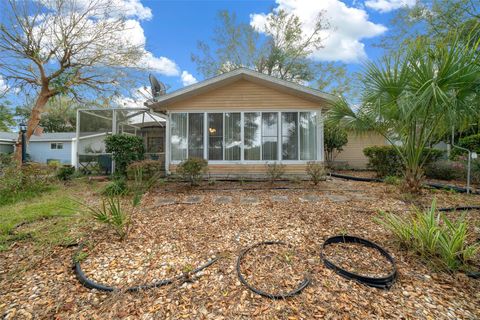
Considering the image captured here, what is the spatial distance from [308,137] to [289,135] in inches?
26.8

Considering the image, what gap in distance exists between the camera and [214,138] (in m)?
7.54

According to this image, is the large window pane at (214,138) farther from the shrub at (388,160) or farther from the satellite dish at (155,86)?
the shrub at (388,160)

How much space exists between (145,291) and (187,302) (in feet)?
1.39

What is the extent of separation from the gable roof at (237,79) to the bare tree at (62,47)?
497cm

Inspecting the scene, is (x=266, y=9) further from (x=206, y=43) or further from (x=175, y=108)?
(x=175, y=108)

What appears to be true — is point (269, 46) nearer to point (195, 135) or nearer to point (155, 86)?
point (155, 86)

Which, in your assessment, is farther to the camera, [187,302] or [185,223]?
[185,223]

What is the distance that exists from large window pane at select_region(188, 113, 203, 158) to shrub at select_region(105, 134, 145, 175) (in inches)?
80.9

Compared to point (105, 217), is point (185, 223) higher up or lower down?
lower down

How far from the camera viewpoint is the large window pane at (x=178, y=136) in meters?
7.56

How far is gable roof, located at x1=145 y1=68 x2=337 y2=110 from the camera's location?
22.6ft

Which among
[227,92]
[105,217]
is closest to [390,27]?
[227,92]

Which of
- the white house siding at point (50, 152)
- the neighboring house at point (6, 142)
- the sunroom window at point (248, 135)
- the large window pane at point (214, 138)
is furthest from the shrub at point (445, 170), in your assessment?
the neighboring house at point (6, 142)

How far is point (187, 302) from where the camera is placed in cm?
182
